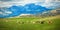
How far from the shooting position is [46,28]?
4.85ft

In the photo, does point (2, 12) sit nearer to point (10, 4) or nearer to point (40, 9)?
point (10, 4)

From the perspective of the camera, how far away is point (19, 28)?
4.90 ft

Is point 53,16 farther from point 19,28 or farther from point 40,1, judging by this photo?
point 19,28

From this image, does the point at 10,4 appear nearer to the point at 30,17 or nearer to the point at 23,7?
the point at 23,7

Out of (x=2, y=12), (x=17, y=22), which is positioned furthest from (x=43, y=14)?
(x=2, y=12)

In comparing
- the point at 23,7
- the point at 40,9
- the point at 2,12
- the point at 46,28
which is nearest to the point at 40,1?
the point at 40,9

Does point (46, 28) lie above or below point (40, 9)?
below

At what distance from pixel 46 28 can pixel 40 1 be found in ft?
1.10

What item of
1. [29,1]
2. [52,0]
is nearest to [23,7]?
[29,1]

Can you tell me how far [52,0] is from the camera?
1479 mm

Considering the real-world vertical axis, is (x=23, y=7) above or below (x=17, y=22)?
above

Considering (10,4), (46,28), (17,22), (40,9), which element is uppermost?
(10,4)

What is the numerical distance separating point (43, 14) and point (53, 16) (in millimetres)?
125

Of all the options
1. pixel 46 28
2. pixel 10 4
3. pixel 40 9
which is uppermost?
pixel 10 4
